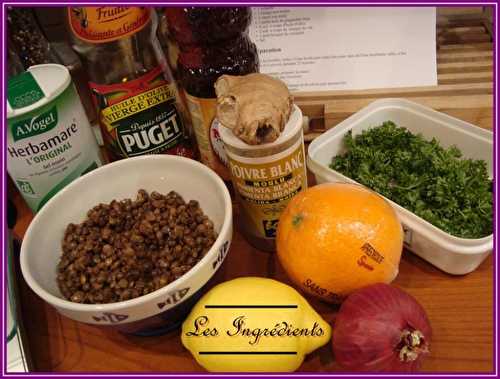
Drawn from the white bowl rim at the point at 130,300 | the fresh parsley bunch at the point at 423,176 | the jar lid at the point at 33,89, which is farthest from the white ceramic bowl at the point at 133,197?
the fresh parsley bunch at the point at 423,176

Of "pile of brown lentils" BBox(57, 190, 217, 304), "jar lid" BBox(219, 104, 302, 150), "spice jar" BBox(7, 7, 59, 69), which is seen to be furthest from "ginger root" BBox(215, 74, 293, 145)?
"spice jar" BBox(7, 7, 59, 69)

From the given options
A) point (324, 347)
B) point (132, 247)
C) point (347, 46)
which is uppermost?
point (347, 46)

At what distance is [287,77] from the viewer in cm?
73

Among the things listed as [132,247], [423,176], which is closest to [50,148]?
[132,247]

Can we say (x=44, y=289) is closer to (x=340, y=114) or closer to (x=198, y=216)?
(x=198, y=216)

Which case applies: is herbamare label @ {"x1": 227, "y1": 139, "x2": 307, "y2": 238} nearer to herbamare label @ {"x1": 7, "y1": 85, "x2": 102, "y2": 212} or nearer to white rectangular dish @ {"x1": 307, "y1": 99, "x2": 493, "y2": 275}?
white rectangular dish @ {"x1": 307, "y1": 99, "x2": 493, "y2": 275}

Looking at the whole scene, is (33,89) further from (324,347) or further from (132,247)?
(324,347)

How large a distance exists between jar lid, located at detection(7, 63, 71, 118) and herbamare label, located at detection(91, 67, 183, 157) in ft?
0.15

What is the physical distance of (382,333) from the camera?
44 centimetres

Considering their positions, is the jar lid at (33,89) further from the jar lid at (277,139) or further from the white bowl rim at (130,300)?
the jar lid at (277,139)

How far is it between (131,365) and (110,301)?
0.09 metres

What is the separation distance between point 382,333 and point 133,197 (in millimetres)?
375

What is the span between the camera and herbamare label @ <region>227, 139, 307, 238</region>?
527mm

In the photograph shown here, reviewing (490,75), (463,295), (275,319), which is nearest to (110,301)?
(275,319)
